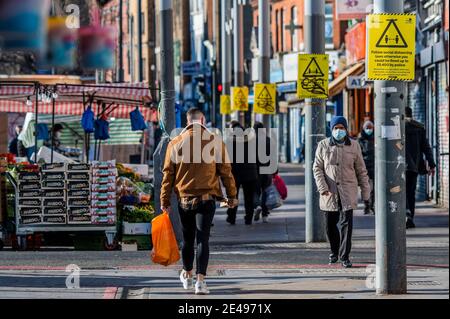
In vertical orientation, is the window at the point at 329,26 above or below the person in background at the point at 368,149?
above

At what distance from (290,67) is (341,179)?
39144mm

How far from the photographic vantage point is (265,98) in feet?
88.6

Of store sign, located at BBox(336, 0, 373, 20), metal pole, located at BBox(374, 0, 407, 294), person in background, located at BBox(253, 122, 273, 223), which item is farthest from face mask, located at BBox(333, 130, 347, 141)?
store sign, located at BBox(336, 0, 373, 20)

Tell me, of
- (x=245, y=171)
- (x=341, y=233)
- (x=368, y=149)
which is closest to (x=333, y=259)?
(x=341, y=233)

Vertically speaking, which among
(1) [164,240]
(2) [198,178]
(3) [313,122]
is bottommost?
(1) [164,240]

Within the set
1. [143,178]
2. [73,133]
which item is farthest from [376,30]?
[73,133]

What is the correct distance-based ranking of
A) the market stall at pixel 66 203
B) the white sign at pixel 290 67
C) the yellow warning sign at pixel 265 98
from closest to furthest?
the market stall at pixel 66 203 → the yellow warning sign at pixel 265 98 → the white sign at pixel 290 67

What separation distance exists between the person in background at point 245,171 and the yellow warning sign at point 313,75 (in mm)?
4561

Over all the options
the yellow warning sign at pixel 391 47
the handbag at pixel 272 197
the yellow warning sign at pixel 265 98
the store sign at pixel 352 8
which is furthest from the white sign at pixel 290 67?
the yellow warning sign at pixel 391 47

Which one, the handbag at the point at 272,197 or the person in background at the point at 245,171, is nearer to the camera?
the person in background at the point at 245,171

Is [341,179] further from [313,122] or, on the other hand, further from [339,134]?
[313,122]

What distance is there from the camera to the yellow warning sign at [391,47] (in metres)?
10.2

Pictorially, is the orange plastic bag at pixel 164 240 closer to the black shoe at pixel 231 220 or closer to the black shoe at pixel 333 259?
the black shoe at pixel 333 259
